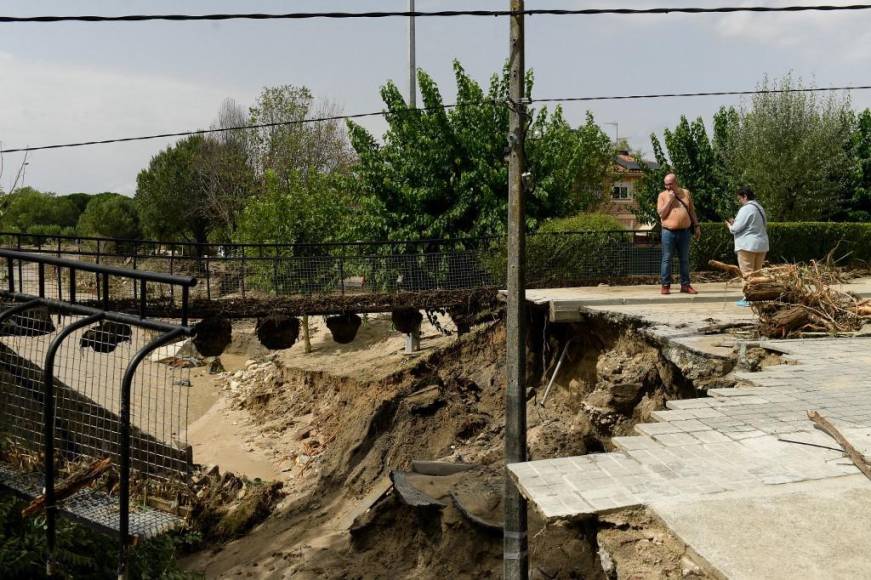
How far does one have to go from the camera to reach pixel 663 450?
479 cm

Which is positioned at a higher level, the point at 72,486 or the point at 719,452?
→ the point at 719,452

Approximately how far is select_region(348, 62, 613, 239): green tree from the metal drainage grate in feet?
45.4

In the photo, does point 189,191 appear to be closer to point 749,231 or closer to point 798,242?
point 798,242

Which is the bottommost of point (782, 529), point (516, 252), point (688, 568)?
point (688, 568)

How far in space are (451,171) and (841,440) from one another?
14989 mm

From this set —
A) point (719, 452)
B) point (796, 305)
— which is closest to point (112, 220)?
point (796, 305)

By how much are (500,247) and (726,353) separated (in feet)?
26.8

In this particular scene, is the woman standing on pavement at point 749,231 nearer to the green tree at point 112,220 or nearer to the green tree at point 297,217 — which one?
the green tree at point 297,217

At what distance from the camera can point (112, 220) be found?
60.2m

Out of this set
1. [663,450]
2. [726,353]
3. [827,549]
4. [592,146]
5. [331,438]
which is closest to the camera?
[827,549]

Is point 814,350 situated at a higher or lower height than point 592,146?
lower

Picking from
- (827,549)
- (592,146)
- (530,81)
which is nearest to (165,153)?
(592,146)

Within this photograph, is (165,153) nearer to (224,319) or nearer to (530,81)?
(530,81)

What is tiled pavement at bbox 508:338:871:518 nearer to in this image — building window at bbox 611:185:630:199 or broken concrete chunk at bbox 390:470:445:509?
broken concrete chunk at bbox 390:470:445:509
